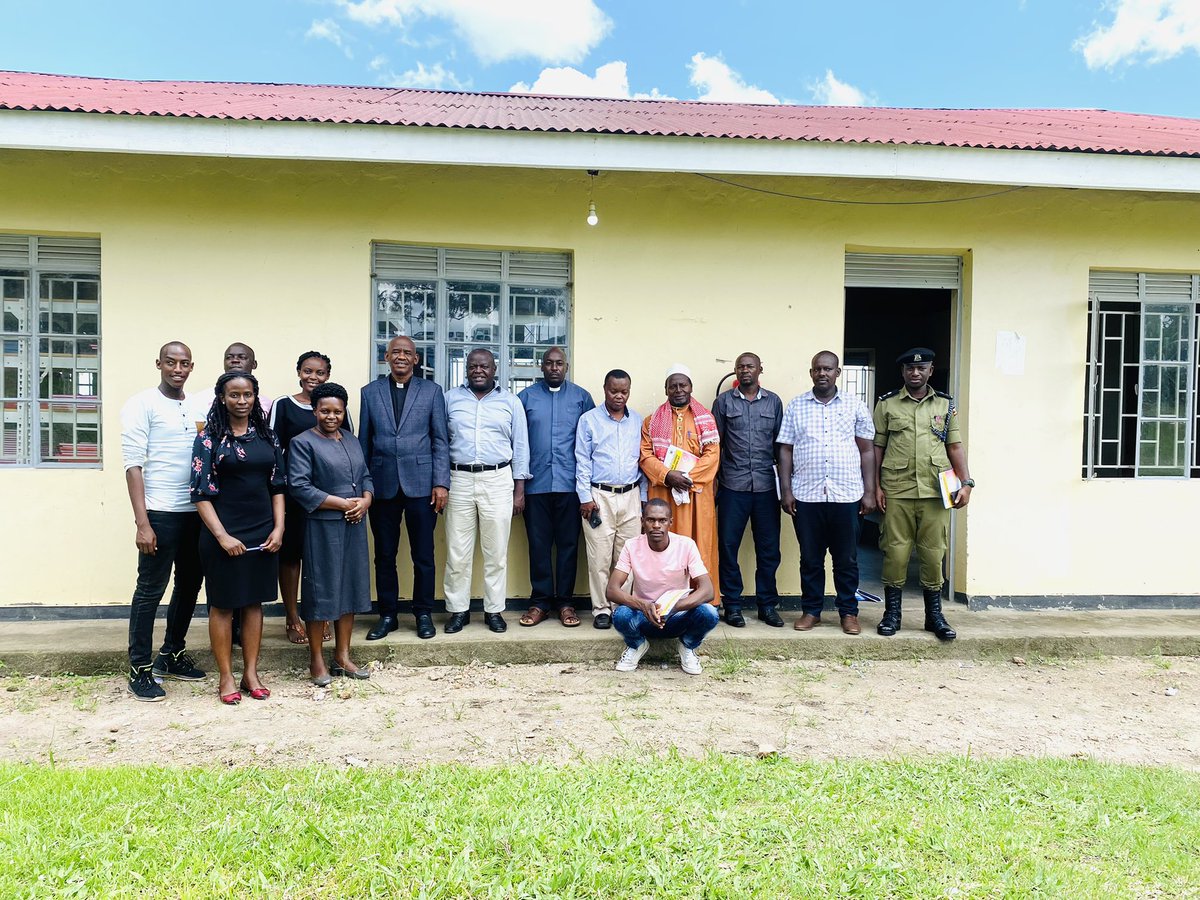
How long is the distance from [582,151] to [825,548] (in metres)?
3.10

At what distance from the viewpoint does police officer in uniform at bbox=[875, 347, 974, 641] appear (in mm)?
5102

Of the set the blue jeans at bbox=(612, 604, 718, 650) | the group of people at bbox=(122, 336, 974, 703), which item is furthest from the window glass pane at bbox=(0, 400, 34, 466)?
the blue jeans at bbox=(612, 604, 718, 650)

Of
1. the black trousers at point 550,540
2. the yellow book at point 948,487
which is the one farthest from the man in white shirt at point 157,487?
the yellow book at point 948,487

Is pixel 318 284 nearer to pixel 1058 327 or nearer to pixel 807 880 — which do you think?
pixel 807 880

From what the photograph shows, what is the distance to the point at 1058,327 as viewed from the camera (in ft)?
19.2

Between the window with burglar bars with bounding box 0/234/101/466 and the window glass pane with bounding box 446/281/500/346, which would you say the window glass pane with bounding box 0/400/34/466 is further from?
the window glass pane with bounding box 446/281/500/346

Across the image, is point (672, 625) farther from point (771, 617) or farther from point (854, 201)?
point (854, 201)

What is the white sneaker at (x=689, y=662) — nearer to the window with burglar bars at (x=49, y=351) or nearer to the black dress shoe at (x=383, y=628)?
the black dress shoe at (x=383, y=628)

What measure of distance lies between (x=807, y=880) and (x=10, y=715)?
13.1 feet

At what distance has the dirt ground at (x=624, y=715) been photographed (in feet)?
11.7

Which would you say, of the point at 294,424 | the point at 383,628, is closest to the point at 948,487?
the point at 383,628

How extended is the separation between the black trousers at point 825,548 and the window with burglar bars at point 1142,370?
2260 millimetres

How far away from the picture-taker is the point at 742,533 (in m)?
→ 5.38

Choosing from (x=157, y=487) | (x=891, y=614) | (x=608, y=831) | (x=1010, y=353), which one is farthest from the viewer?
A: (x=1010, y=353)
